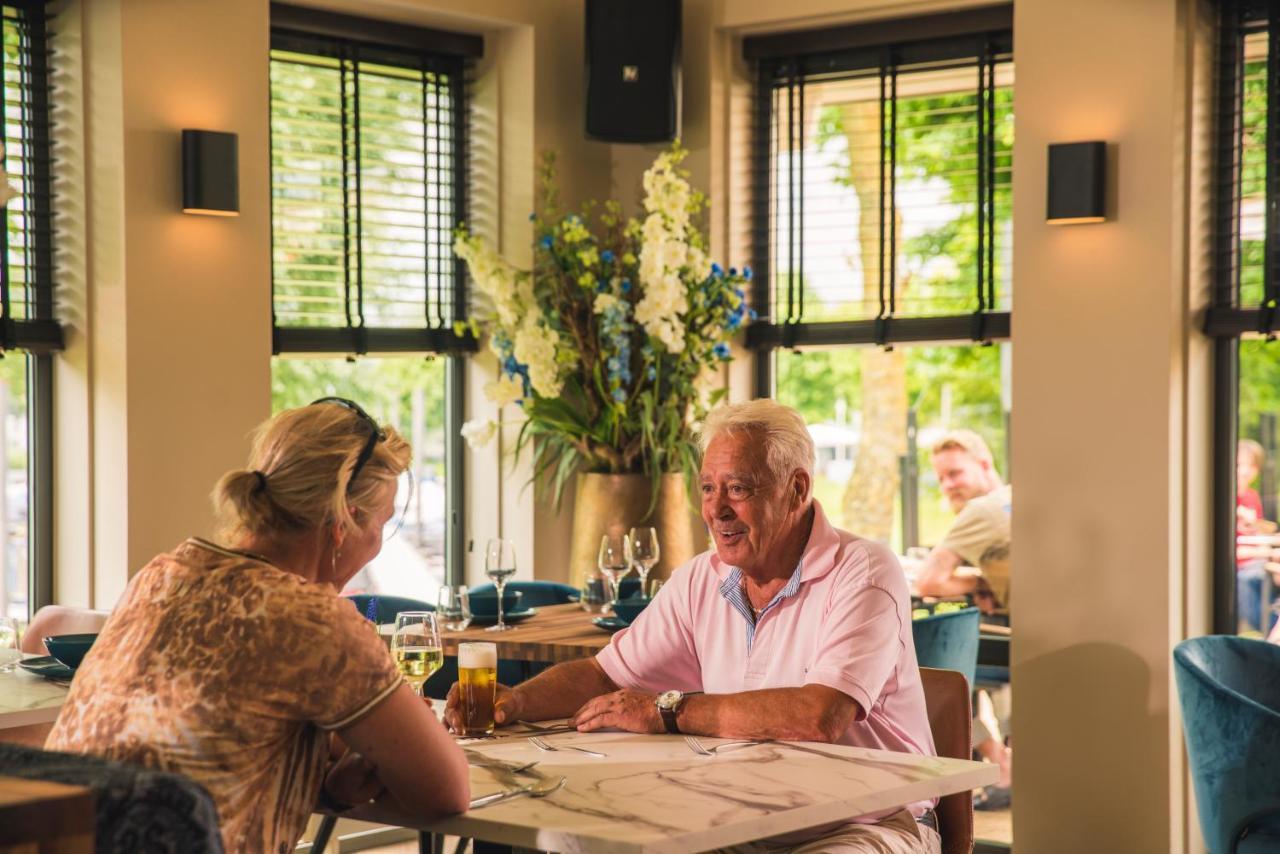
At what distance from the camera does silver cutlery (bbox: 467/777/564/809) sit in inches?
88.0

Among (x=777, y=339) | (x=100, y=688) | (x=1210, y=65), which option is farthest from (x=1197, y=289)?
(x=100, y=688)

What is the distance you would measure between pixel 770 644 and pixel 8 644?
181 centimetres

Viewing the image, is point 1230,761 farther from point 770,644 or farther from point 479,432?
point 479,432

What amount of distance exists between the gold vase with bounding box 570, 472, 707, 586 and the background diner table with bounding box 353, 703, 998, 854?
2.49 m

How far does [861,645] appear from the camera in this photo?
2.80m

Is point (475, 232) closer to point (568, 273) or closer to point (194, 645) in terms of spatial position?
point (568, 273)

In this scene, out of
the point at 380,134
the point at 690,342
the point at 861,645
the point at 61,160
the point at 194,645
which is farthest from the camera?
the point at 380,134

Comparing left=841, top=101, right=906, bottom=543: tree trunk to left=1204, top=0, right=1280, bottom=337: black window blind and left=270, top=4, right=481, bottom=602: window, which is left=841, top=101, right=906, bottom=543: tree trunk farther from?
left=270, top=4, right=481, bottom=602: window

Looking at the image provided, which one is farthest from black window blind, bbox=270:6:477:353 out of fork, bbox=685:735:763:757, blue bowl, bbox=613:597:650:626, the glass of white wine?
fork, bbox=685:735:763:757

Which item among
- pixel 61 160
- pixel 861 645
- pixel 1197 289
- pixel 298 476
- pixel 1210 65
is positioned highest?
pixel 1210 65

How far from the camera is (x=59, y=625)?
409 centimetres

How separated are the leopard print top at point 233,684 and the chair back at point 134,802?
0.28 metres

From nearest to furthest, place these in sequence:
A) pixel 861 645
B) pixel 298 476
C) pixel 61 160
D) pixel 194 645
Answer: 1. pixel 194 645
2. pixel 298 476
3. pixel 861 645
4. pixel 61 160

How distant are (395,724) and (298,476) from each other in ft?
1.27
